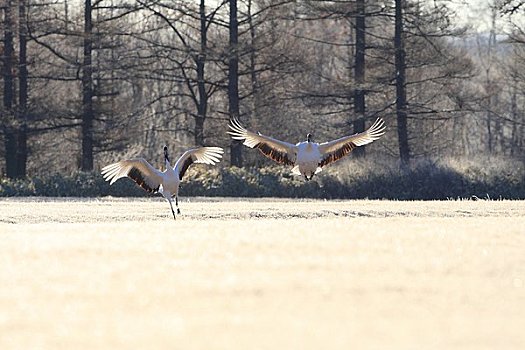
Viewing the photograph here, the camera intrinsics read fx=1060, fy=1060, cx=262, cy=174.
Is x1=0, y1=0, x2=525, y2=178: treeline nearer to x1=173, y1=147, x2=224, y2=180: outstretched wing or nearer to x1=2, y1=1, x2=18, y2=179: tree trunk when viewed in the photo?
x1=2, y1=1, x2=18, y2=179: tree trunk

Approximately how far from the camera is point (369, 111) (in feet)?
127

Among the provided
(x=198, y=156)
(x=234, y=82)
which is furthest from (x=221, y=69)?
(x=198, y=156)

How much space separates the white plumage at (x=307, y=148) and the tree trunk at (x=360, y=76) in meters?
14.3

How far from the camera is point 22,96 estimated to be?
38531 mm

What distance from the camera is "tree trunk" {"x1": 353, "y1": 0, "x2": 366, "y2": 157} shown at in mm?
37625

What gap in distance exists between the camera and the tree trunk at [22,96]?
37.5 metres

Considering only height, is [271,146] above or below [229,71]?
below

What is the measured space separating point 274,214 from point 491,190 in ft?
45.7

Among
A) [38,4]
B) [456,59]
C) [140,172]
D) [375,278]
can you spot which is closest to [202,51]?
[38,4]

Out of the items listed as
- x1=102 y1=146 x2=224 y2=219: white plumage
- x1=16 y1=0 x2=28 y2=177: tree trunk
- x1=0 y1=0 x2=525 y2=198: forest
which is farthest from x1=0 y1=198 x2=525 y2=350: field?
x1=16 y1=0 x2=28 y2=177: tree trunk

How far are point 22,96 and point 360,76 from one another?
485 inches

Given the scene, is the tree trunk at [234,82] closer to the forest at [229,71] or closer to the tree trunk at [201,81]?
the forest at [229,71]

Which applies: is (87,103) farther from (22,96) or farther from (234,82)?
(234,82)

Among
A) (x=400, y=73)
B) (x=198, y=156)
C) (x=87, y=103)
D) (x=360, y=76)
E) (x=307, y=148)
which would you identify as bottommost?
(x=198, y=156)
